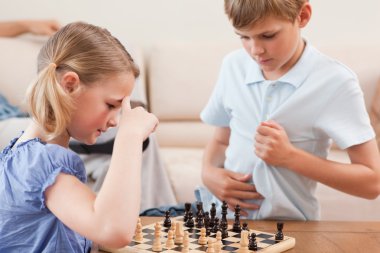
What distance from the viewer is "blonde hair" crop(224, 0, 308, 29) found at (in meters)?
1.85

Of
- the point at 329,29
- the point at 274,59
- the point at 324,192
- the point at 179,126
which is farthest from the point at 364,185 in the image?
the point at 329,29

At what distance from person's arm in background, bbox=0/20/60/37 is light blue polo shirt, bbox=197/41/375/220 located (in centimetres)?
245

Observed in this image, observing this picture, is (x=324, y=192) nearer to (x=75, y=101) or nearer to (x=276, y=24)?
(x=276, y=24)

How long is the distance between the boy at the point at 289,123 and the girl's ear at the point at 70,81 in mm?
588

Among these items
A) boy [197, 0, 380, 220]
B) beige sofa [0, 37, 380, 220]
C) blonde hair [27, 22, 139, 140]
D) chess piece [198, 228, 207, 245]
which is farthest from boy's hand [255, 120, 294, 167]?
beige sofa [0, 37, 380, 220]

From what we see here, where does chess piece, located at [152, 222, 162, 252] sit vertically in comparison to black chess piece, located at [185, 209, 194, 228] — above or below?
above

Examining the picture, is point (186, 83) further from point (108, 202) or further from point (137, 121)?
point (108, 202)

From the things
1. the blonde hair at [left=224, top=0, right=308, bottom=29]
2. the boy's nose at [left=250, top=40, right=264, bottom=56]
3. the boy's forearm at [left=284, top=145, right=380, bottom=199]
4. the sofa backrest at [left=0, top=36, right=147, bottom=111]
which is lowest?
the sofa backrest at [left=0, top=36, right=147, bottom=111]

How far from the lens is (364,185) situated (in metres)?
1.98

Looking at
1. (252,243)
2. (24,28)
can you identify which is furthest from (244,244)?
(24,28)

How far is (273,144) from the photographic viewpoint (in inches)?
75.0

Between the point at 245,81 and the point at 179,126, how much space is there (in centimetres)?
200

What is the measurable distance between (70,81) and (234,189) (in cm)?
75

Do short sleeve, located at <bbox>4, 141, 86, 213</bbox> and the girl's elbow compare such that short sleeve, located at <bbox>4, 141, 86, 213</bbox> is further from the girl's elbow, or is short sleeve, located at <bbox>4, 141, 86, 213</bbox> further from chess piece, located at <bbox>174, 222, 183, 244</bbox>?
chess piece, located at <bbox>174, 222, 183, 244</bbox>
